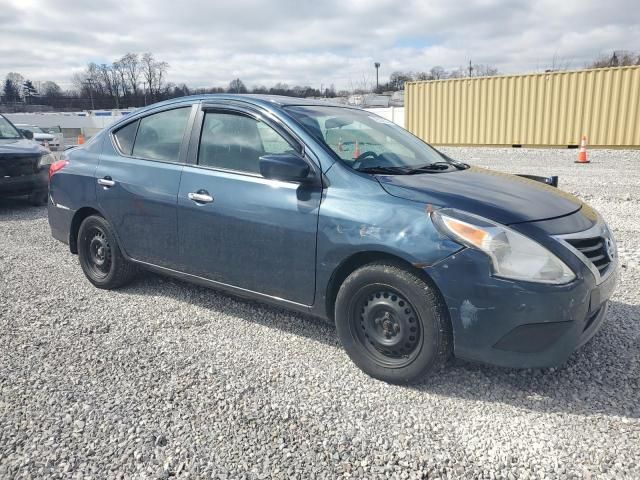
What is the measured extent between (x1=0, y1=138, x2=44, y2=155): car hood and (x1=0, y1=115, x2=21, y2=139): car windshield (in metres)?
0.23

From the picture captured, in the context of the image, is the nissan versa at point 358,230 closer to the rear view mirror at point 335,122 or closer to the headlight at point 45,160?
the rear view mirror at point 335,122

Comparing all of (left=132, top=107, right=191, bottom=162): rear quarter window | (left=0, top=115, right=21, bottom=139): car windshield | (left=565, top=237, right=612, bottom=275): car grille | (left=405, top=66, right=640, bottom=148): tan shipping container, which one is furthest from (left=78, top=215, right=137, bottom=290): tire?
(left=405, top=66, right=640, bottom=148): tan shipping container

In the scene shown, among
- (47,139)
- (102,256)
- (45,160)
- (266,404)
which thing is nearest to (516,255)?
(266,404)

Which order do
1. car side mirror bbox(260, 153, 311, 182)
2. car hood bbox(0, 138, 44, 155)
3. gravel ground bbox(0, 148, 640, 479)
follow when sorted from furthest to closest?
car hood bbox(0, 138, 44, 155), car side mirror bbox(260, 153, 311, 182), gravel ground bbox(0, 148, 640, 479)

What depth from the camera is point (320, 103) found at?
412 cm

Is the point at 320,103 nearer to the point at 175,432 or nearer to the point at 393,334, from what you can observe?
the point at 393,334

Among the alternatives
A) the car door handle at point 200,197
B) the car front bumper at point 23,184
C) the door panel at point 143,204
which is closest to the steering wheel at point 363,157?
the car door handle at point 200,197

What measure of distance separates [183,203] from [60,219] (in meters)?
1.79

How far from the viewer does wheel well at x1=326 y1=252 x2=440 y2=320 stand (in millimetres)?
2830

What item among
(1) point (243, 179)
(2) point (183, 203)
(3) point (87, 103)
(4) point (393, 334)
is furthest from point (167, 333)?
(3) point (87, 103)

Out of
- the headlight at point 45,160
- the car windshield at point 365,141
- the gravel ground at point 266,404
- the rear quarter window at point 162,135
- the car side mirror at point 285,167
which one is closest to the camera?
the gravel ground at point 266,404

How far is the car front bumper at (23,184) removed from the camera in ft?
26.4

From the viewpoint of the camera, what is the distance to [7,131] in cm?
926

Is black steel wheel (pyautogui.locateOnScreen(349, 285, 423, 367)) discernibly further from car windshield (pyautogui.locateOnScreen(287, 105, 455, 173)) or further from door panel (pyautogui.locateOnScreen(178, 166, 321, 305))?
car windshield (pyautogui.locateOnScreen(287, 105, 455, 173))
